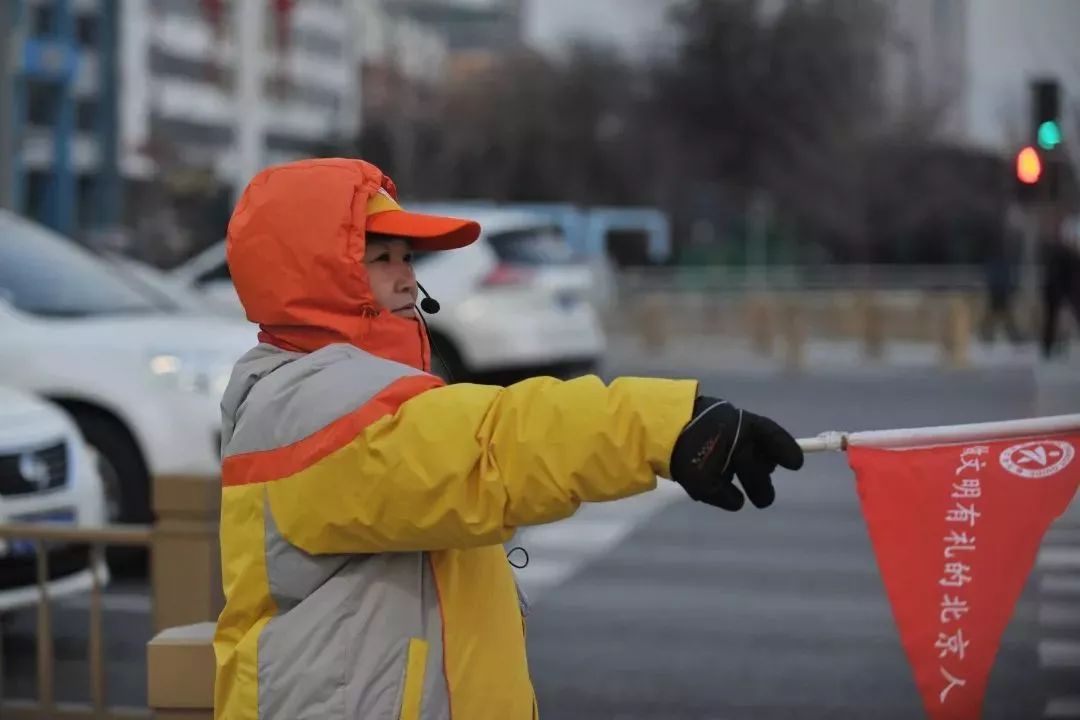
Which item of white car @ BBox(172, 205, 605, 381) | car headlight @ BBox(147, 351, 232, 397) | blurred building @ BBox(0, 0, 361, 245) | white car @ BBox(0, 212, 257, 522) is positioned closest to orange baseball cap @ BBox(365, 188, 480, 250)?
white car @ BBox(0, 212, 257, 522)

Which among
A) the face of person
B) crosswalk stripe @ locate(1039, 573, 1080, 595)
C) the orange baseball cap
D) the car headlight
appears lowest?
crosswalk stripe @ locate(1039, 573, 1080, 595)

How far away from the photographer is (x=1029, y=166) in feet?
38.2

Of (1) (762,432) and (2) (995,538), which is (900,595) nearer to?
(2) (995,538)

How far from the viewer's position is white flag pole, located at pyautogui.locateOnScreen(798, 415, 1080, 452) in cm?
296

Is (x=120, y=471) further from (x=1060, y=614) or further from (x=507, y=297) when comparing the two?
(x=507, y=297)

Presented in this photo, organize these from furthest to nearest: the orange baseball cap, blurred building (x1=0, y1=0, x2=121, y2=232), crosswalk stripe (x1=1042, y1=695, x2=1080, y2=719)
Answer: blurred building (x1=0, y1=0, x2=121, y2=232) → crosswalk stripe (x1=1042, y1=695, x2=1080, y2=719) → the orange baseball cap

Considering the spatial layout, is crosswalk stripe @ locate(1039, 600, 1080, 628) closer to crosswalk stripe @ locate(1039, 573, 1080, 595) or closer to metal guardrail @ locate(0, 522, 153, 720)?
crosswalk stripe @ locate(1039, 573, 1080, 595)

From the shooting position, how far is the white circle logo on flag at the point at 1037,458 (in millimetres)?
3090

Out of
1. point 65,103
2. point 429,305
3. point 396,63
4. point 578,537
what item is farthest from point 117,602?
point 396,63

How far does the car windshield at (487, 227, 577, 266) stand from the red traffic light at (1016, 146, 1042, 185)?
4.85 m

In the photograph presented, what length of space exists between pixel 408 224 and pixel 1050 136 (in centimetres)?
919

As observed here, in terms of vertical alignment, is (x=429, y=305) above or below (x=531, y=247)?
above

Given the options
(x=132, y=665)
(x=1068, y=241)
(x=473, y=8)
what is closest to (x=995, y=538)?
(x=132, y=665)

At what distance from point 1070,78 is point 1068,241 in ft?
23.8
